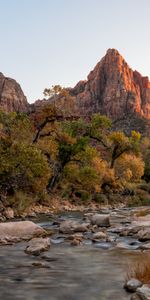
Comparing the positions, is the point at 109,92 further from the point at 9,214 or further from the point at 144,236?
the point at 144,236

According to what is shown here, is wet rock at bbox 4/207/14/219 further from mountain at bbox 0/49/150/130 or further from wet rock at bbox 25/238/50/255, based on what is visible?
mountain at bbox 0/49/150/130

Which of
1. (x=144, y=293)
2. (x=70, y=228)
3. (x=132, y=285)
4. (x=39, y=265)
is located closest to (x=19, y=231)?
(x=70, y=228)

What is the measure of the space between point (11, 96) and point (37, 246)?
154m

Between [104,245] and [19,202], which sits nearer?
[104,245]

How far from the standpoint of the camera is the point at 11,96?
16275cm

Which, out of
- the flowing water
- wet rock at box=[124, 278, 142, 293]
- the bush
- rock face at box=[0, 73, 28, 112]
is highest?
rock face at box=[0, 73, 28, 112]

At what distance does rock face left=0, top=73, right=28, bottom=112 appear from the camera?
159 meters

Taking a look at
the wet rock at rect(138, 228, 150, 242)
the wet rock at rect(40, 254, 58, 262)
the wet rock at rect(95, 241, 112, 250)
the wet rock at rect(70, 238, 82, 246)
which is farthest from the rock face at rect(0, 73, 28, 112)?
the wet rock at rect(40, 254, 58, 262)

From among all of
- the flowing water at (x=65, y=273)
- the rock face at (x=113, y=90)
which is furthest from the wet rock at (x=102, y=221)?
the rock face at (x=113, y=90)

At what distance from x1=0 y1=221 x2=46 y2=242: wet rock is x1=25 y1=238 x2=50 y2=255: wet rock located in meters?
1.56

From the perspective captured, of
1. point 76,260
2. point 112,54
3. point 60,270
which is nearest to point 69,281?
point 60,270

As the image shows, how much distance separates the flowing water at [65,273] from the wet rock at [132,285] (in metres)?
0.16

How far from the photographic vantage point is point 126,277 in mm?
9383

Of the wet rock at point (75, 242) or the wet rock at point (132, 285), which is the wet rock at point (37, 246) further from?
the wet rock at point (132, 285)
